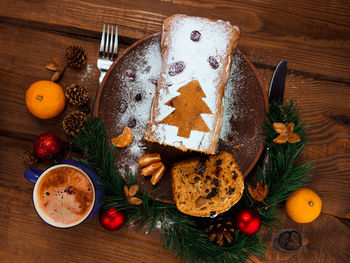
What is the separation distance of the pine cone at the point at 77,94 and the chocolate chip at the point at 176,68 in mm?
519

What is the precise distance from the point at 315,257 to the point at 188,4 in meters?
1.72

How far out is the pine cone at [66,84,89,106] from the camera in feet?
5.33

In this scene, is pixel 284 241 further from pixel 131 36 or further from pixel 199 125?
pixel 131 36

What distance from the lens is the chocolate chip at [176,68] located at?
149 centimetres

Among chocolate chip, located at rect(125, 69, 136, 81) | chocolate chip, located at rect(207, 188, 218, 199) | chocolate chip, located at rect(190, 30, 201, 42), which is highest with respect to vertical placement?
chocolate chip, located at rect(190, 30, 201, 42)

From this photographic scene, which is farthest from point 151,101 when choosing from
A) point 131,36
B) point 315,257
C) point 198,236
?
point 315,257

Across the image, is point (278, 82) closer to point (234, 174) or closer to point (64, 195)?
point (234, 174)

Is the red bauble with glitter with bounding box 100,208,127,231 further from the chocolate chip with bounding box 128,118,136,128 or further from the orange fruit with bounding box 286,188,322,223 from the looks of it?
the orange fruit with bounding box 286,188,322,223

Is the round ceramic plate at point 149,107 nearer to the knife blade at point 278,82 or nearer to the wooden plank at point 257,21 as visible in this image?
the knife blade at point 278,82

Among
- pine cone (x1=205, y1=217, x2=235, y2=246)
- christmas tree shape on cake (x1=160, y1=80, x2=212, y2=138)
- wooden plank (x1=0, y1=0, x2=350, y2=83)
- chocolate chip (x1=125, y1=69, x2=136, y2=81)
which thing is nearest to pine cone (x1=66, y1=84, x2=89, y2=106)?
chocolate chip (x1=125, y1=69, x2=136, y2=81)

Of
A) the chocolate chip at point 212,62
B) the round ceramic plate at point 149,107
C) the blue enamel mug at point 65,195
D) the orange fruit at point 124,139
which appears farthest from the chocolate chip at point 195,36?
the blue enamel mug at point 65,195

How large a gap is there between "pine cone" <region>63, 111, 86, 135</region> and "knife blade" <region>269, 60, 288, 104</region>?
1097mm

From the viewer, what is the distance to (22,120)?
174 centimetres

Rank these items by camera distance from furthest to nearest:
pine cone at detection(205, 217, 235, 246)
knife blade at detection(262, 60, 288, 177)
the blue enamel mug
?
knife blade at detection(262, 60, 288, 177) → pine cone at detection(205, 217, 235, 246) → the blue enamel mug
